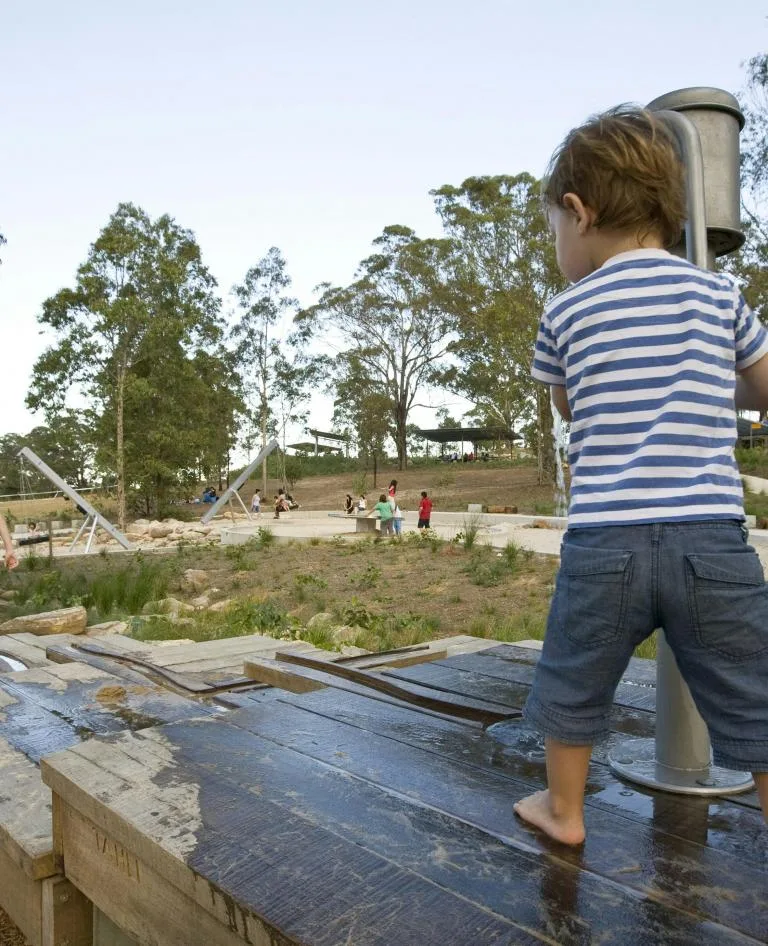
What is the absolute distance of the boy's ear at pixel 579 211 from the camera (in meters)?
1.51

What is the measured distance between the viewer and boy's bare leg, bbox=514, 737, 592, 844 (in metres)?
1.42

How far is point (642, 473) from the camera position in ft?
4.63

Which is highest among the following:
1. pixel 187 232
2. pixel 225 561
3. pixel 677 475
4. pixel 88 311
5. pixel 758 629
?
pixel 187 232

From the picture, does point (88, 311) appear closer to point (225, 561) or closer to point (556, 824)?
point (225, 561)

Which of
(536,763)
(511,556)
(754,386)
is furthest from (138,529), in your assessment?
(754,386)

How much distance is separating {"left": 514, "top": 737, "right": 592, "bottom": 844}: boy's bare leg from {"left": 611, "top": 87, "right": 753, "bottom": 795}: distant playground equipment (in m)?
0.33

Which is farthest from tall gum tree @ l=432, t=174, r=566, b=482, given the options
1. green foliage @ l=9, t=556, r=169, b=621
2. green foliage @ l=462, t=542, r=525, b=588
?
green foliage @ l=9, t=556, r=169, b=621

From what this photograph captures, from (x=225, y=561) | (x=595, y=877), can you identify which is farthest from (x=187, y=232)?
(x=595, y=877)

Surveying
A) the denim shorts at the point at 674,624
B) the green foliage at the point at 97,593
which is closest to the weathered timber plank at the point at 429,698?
the denim shorts at the point at 674,624

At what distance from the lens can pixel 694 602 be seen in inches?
53.7

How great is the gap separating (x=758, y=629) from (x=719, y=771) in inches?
22.0

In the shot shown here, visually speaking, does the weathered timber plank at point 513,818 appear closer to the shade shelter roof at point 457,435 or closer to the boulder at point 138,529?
the boulder at point 138,529

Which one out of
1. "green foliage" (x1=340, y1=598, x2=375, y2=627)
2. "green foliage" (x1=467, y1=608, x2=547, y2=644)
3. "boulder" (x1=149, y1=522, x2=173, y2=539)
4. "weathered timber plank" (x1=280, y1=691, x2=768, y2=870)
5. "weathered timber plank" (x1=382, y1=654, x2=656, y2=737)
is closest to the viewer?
"weathered timber plank" (x1=280, y1=691, x2=768, y2=870)

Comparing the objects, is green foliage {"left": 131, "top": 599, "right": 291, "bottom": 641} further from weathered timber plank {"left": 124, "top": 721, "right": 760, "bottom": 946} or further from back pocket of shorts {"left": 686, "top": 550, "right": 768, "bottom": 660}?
back pocket of shorts {"left": 686, "top": 550, "right": 768, "bottom": 660}
